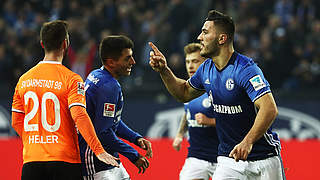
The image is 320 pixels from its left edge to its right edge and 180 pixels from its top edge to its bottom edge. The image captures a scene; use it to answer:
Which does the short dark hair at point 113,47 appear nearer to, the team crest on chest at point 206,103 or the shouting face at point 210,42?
the shouting face at point 210,42

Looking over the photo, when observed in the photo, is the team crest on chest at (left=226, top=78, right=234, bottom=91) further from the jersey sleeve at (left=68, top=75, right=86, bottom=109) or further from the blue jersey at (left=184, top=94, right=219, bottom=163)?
the blue jersey at (left=184, top=94, right=219, bottom=163)

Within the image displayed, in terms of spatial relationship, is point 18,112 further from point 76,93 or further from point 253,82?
point 253,82

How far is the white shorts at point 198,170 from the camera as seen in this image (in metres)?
6.61

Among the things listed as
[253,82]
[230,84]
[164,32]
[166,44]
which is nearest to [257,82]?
[253,82]

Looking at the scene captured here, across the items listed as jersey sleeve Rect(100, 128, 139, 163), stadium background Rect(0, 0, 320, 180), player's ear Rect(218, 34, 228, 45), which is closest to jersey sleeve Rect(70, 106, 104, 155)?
jersey sleeve Rect(100, 128, 139, 163)

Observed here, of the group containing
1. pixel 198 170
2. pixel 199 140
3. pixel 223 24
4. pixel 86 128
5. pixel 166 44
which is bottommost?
pixel 198 170

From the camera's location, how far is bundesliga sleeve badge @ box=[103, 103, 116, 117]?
5008mm

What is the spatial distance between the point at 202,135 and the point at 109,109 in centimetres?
198

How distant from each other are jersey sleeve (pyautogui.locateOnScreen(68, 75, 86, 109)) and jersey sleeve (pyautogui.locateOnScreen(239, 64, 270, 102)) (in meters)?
1.44

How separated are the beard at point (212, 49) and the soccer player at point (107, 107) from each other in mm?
820

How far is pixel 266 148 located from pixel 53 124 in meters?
1.98

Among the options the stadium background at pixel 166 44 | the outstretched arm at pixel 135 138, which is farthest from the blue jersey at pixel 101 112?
the stadium background at pixel 166 44

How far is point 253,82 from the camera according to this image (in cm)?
476

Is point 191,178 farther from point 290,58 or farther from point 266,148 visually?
point 290,58
